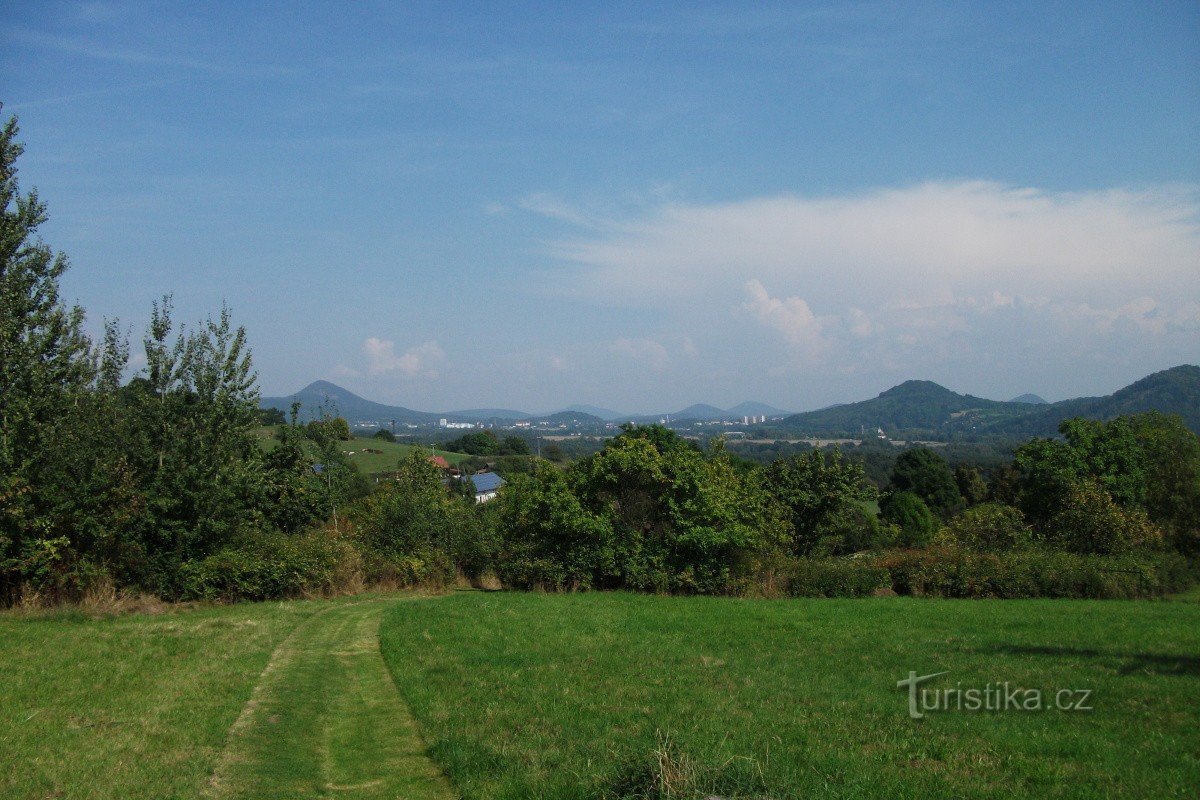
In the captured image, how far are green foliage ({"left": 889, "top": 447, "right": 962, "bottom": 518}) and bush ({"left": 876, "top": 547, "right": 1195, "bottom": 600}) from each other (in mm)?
50303

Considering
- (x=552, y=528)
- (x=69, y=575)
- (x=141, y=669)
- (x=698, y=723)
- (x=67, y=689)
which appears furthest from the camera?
(x=552, y=528)

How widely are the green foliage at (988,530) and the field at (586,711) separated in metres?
13.1

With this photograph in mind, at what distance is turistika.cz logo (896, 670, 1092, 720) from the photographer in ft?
30.0

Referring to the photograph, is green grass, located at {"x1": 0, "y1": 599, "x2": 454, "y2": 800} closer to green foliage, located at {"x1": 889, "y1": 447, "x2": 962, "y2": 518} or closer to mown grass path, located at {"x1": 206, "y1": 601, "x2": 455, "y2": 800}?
mown grass path, located at {"x1": 206, "y1": 601, "x2": 455, "y2": 800}

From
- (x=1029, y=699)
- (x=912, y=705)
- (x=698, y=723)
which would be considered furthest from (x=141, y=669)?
(x=1029, y=699)

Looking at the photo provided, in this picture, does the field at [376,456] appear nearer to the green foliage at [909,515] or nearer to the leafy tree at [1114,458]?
the green foliage at [909,515]

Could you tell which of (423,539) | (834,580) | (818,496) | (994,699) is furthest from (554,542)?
(994,699)

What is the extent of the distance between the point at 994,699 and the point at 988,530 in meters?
23.5

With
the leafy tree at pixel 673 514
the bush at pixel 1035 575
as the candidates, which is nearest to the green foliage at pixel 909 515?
the bush at pixel 1035 575

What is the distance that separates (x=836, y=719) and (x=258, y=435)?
22.8m

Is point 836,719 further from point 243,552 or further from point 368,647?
point 243,552

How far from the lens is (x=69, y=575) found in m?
19.7

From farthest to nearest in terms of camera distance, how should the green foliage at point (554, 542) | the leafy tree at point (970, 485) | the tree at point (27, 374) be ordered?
the leafy tree at point (970, 485), the green foliage at point (554, 542), the tree at point (27, 374)

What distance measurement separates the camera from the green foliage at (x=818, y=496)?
125 feet
